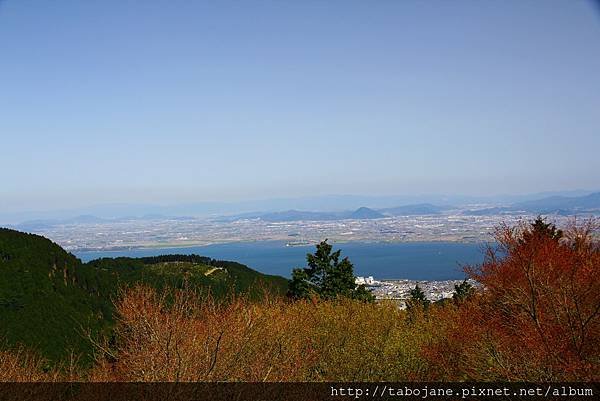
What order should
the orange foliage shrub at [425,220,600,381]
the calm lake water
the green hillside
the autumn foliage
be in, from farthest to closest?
the calm lake water < the green hillside < the autumn foliage < the orange foliage shrub at [425,220,600,381]

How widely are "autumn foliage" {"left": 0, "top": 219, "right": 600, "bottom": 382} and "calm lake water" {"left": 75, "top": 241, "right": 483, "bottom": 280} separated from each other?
5899cm

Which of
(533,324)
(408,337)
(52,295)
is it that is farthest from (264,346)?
(52,295)

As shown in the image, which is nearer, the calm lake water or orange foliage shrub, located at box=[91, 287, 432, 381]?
orange foliage shrub, located at box=[91, 287, 432, 381]

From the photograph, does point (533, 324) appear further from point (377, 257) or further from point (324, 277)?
point (377, 257)

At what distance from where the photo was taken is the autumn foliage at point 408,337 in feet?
34.0

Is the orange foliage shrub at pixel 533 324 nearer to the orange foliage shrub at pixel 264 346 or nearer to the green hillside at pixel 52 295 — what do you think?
the orange foliage shrub at pixel 264 346

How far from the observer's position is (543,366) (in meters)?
10.3

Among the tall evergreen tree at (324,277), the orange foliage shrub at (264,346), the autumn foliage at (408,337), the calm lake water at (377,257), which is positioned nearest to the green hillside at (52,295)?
the tall evergreen tree at (324,277)

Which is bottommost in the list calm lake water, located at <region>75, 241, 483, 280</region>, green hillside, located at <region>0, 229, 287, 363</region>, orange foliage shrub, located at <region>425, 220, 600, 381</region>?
calm lake water, located at <region>75, 241, 483, 280</region>

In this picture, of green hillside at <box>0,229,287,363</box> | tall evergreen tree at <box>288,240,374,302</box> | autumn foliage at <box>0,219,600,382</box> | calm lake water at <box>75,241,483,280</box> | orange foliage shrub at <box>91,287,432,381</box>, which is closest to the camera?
autumn foliage at <box>0,219,600,382</box>

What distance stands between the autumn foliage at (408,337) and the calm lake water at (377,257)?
59.0 metres

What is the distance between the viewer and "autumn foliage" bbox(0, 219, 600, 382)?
10.4 m

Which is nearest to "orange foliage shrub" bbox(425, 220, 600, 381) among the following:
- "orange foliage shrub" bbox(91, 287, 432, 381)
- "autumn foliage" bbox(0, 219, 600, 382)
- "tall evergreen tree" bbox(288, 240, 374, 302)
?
"autumn foliage" bbox(0, 219, 600, 382)

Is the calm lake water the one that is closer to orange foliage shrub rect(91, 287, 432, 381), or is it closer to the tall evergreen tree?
the tall evergreen tree
